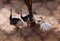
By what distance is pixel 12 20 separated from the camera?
2764 millimetres

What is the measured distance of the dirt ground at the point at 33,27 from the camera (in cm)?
253

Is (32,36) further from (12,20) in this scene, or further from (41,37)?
(12,20)

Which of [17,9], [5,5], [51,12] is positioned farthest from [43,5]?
[5,5]

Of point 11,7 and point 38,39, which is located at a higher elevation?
point 11,7

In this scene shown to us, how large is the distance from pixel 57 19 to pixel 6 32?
0.85m

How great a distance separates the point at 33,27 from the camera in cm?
272

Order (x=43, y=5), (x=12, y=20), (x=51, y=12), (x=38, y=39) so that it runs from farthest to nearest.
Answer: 1. (x=43, y=5)
2. (x=51, y=12)
3. (x=12, y=20)
4. (x=38, y=39)

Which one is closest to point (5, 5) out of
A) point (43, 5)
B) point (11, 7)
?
point (11, 7)

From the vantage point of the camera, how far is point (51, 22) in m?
2.85

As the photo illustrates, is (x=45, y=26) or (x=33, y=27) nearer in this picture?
(x=45, y=26)

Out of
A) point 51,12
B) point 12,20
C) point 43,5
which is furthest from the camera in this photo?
point 43,5

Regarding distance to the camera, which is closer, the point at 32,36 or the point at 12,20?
the point at 32,36

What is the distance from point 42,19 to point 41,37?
454 millimetres

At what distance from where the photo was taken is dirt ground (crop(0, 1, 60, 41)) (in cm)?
253
